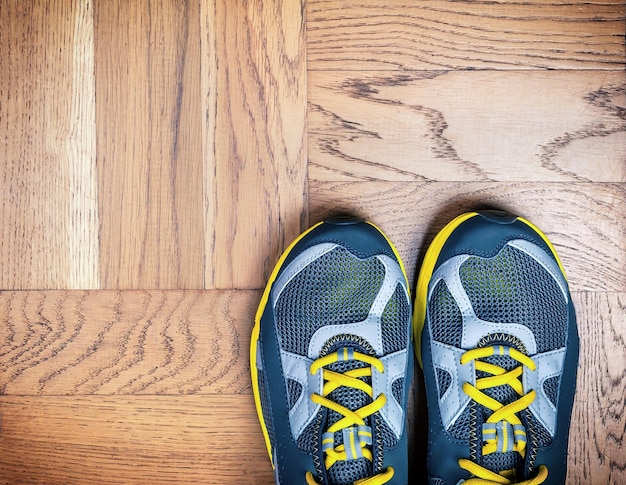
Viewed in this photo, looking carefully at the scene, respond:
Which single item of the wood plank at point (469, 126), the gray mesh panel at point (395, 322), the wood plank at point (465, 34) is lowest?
the gray mesh panel at point (395, 322)

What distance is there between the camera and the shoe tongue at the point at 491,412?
783 mm

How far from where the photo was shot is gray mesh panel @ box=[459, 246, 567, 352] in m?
0.79

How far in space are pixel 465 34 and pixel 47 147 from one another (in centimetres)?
65

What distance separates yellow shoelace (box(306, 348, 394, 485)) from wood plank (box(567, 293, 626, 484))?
313mm

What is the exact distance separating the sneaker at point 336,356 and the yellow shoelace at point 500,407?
0.10 m

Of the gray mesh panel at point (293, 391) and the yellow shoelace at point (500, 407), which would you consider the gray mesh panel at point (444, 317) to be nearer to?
the yellow shoelace at point (500, 407)

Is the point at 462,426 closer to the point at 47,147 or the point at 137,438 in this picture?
the point at 137,438

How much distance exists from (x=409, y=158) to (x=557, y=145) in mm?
223

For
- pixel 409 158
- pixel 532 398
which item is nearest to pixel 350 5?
pixel 409 158

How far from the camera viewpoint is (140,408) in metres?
0.86

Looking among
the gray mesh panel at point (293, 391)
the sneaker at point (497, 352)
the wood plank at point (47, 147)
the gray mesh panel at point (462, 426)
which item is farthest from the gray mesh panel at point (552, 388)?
the wood plank at point (47, 147)

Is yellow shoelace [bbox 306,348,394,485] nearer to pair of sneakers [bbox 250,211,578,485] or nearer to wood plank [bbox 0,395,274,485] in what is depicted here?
pair of sneakers [bbox 250,211,578,485]

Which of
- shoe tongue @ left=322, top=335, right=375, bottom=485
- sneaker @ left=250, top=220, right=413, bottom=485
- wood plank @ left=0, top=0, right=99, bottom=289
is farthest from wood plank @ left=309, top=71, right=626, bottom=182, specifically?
wood plank @ left=0, top=0, right=99, bottom=289

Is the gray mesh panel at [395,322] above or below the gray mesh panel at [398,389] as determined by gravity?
above
